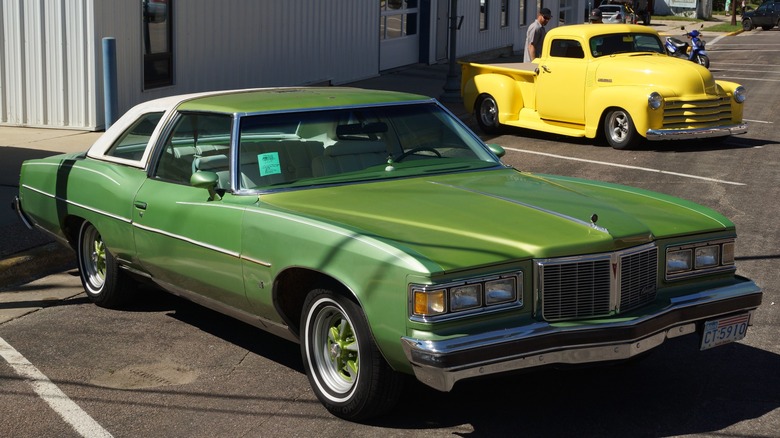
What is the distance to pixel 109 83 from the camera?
12.1m

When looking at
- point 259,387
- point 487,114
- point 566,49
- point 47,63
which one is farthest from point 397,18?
point 259,387

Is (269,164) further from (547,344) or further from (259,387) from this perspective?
(547,344)

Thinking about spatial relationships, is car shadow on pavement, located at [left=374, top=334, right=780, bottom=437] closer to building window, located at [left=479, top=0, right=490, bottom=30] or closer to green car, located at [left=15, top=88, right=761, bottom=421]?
green car, located at [left=15, top=88, right=761, bottom=421]

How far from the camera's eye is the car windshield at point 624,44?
49.8 feet

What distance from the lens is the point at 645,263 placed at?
5.23 m

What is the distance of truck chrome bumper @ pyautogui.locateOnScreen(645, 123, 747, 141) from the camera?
14.1 meters

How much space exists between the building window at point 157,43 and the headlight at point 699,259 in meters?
11.0

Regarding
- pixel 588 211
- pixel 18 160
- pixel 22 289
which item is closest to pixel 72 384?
pixel 22 289

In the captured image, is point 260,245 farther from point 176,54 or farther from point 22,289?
point 176,54

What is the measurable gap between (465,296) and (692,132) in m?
10.2

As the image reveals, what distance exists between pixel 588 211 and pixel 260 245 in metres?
1.63

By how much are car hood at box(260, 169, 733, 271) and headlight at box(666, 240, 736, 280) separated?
86 mm

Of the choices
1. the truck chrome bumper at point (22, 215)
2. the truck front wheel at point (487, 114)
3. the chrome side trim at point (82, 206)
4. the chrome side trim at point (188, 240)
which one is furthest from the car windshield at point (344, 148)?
the truck front wheel at point (487, 114)

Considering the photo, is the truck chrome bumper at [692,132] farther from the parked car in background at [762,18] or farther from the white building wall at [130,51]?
the parked car in background at [762,18]
